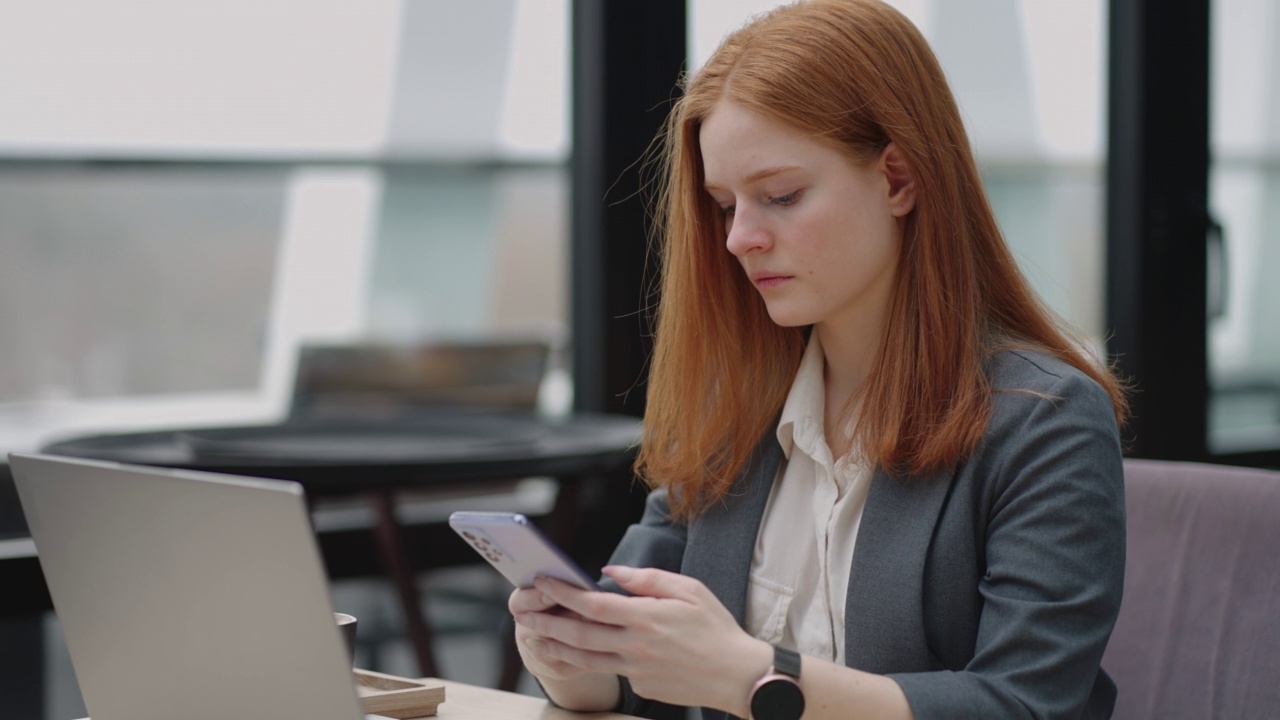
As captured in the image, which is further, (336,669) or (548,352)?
(548,352)

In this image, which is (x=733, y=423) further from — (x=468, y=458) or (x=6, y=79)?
(x=6, y=79)

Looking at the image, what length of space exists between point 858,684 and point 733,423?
45cm

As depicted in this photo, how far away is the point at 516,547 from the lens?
3.23 ft

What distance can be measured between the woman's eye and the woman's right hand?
1.53 ft

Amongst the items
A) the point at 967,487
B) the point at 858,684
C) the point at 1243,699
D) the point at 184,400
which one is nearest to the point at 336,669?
the point at 858,684

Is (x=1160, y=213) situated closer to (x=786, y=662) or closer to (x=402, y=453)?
(x=402, y=453)

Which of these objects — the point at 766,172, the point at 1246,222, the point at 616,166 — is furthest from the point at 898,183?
the point at 1246,222

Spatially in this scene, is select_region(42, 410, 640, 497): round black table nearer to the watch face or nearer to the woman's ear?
the woman's ear

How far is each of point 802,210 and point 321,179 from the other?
76.5 inches

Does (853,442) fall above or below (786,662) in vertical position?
above

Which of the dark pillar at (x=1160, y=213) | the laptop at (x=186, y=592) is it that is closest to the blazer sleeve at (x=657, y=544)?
the laptop at (x=186, y=592)

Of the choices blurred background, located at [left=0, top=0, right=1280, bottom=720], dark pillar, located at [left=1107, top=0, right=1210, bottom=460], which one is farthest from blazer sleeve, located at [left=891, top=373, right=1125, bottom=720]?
dark pillar, located at [left=1107, top=0, right=1210, bottom=460]

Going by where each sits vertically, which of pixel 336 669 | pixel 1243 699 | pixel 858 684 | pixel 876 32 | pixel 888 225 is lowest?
pixel 1243 699

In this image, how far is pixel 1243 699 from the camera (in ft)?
4.46
